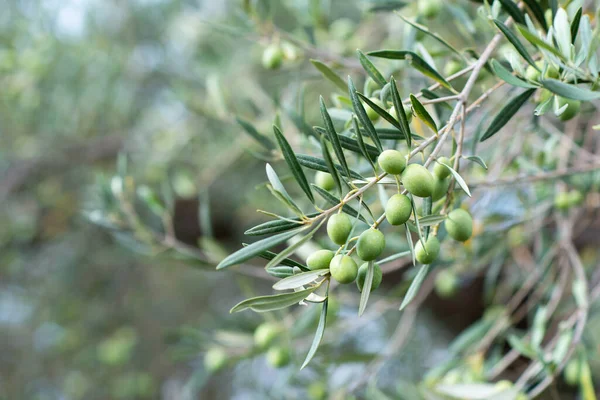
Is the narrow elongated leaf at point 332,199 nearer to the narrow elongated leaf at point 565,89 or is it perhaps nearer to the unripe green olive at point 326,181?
the unripe green olive at point 326,181

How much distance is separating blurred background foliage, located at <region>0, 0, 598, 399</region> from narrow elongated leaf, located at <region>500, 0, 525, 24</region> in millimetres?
1164

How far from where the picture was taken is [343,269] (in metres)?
0.46

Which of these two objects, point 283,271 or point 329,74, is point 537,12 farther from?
point 283,271

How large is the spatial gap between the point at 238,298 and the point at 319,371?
1995 mm

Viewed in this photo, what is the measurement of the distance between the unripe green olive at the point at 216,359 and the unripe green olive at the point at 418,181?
825mm

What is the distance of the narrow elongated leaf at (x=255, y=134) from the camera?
30.5 inches

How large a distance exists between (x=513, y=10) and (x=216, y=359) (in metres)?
0.90

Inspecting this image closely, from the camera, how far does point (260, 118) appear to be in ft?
5.54

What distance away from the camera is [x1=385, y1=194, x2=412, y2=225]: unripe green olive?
0.45m

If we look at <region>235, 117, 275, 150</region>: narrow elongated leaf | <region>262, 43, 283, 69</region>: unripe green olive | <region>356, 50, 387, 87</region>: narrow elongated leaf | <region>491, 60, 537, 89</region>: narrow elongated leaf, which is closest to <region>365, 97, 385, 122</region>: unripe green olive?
<region>356, 50, 387, 87</region>: narrow elongated leaf

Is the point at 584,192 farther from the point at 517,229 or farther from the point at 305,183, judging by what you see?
the point at 305,183

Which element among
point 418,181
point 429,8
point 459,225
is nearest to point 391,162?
point 418,181

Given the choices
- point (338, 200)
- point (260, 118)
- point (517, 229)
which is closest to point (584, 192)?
point (517, 229)

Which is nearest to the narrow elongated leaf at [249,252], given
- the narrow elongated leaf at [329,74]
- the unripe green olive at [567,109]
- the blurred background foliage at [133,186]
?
the narrow elongated leaf at [329,74]
